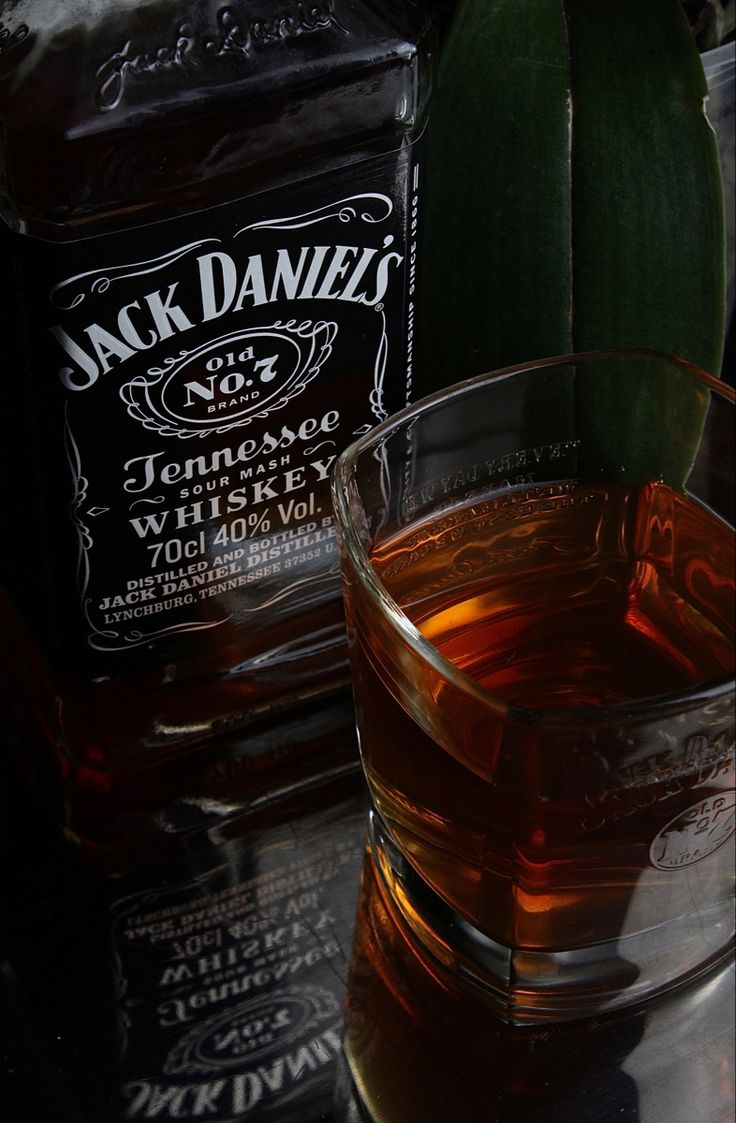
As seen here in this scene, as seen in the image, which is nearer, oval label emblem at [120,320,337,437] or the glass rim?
the glass rim

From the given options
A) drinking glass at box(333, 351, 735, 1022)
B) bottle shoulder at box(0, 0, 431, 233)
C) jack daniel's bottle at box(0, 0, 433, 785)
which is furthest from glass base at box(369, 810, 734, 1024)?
bottle shoulder at box(0, 0, 431, 233)

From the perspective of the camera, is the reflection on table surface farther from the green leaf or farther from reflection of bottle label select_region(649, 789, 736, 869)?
the green leaf

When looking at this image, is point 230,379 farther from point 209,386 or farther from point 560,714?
point 560,714

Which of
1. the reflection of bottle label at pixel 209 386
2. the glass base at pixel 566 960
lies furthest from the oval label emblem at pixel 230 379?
the glass base at pixel 566 960

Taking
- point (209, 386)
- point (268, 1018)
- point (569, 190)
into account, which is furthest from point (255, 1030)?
point (569, 190)

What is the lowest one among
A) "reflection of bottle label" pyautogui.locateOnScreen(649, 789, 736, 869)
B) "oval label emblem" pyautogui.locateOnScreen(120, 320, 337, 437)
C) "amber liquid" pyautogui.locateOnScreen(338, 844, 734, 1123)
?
"amber liquid" pyautogui.locateOnScreen(338, 844, 734, 1123)

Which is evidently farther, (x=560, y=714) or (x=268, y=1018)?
(x=268, y=1018)

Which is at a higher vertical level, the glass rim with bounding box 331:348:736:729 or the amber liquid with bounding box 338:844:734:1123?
the glass rim with bounding box 331:348:736:729
